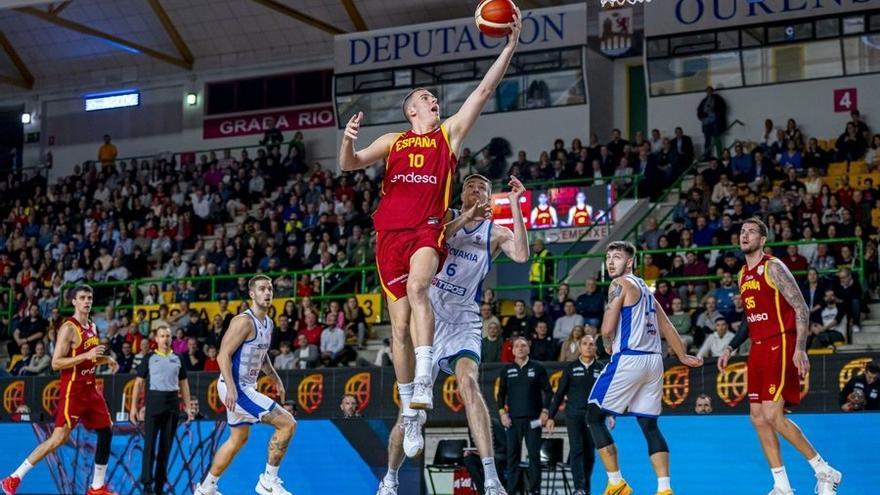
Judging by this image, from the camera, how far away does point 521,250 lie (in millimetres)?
10148

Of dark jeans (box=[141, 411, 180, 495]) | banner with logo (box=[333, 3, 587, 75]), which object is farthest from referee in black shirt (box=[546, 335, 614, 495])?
banner with logo (box=[333, 3, 587, 75])

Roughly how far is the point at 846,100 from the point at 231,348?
1768 centimetres

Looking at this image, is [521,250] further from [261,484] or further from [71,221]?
[71,221]

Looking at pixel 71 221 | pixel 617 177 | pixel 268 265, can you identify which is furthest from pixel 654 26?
pixel 71 221

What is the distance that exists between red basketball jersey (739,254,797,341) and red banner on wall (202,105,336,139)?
76.7 ft

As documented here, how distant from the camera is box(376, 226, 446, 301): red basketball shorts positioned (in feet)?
30.2

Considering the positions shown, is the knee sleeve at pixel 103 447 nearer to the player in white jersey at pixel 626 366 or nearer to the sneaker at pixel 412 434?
the player in white jersey at pixel 626 366

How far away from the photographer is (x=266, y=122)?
35.3m

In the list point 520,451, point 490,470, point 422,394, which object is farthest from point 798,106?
point 422,394

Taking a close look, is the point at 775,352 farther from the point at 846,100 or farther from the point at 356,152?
the point at 846,100

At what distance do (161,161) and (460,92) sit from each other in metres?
9.24

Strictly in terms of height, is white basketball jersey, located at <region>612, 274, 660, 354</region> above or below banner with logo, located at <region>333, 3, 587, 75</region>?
below

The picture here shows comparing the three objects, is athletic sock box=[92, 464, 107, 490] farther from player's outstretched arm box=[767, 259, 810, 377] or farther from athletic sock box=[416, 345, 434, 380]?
player's outstretched arm box=[767, 259, 810, 377]

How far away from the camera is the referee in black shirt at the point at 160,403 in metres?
15.5
